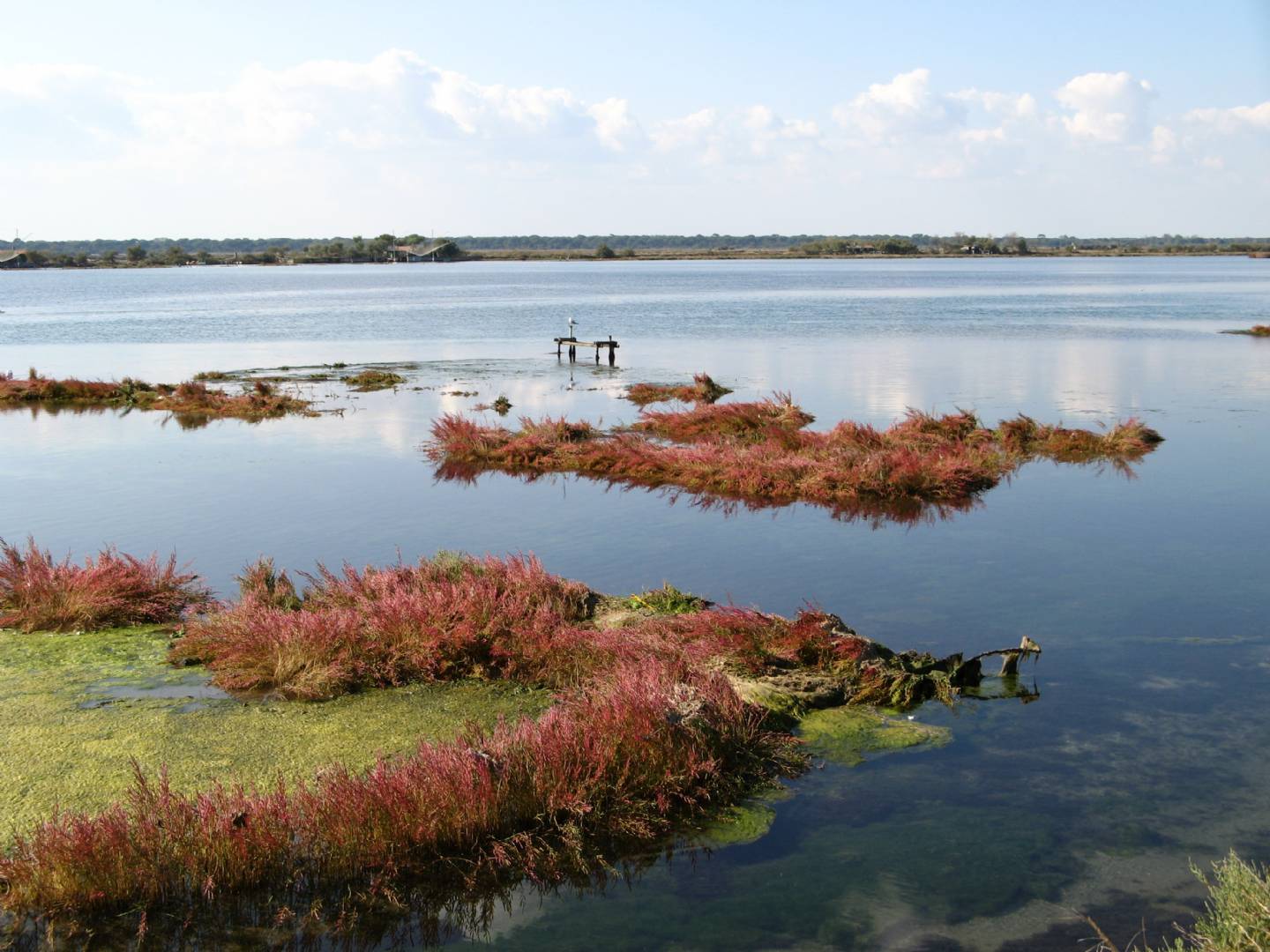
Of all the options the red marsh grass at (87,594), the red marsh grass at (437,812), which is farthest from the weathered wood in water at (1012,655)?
the red marsh grass at (87,594)

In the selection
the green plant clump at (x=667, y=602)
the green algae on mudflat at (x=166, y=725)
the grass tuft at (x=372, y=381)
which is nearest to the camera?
the green algae on mudflat at (x=166, y=725)

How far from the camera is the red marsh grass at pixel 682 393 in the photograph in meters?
30.8

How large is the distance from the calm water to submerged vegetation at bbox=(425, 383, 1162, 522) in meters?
0.77

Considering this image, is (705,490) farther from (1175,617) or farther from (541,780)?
(541,780)

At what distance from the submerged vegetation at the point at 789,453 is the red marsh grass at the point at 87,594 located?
859 cm

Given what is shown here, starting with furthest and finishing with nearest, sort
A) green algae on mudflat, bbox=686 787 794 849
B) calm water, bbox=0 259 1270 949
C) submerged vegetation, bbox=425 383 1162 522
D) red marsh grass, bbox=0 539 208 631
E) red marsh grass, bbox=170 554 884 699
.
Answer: submerged vegetation, bbox=425 383 1162 522 → red marsh grass, bbox=0 539 208 631 → red marsh grass, bbox=170 554 884 699 → green algae on mudflat, bbox=686 787 794 849 → calm water, bbox=0 259 1270 949

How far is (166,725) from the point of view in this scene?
30.4 feet

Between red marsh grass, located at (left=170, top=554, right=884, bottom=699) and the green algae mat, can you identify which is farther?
red marsh grass, located at (left=170, top=554, right=884, bottom=699)

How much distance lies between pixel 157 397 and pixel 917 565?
25.4 meters

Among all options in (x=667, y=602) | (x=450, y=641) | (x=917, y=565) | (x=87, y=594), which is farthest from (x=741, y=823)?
(x=87, y=594)

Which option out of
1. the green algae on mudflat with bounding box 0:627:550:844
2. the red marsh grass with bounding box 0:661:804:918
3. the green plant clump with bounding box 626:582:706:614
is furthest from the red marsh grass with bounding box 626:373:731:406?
the red marsh grass with bounding box 0:661:804:918

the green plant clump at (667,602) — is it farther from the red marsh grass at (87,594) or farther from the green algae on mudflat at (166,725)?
the red marsh grass at (87,594)

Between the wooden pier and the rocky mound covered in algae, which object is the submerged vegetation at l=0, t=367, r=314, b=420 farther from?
the rocky mound covered in algae

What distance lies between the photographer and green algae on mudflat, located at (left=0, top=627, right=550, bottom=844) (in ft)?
26.9
